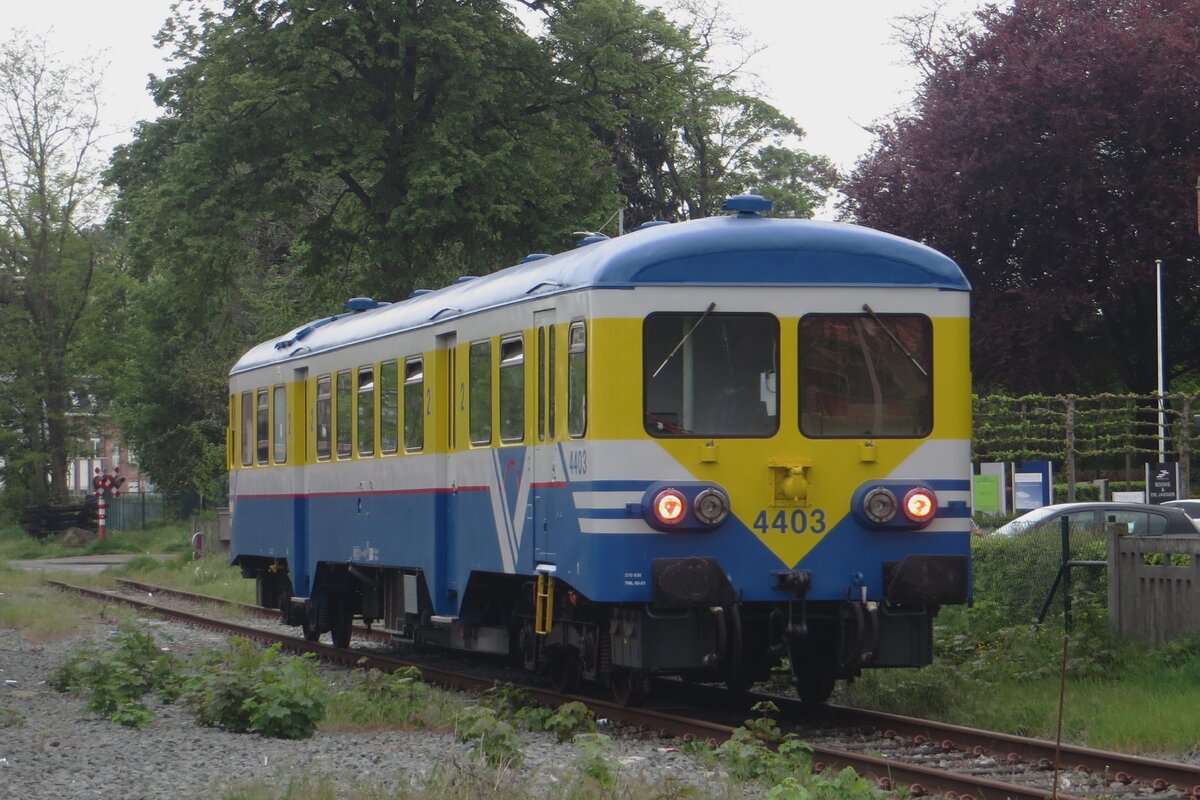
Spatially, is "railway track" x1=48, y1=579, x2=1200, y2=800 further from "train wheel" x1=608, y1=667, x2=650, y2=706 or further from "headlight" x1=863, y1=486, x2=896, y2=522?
"headlight" x1=863, y1=486, x2=896, y2=522

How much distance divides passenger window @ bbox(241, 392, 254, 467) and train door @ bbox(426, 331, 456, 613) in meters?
6.50

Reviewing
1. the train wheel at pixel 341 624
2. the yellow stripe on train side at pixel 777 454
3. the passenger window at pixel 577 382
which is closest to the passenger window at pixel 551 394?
the passenger window at pixel 577 382

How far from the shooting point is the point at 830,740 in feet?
36.4

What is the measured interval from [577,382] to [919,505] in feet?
7.38

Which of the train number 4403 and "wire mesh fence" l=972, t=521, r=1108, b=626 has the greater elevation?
the train number 4403

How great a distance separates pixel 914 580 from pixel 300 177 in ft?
59.8

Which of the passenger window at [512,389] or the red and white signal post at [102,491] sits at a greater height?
the passenger window at [512,389]

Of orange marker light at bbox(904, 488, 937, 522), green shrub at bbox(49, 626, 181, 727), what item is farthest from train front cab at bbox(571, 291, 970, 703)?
green shrub at bbox(49, 626, 181, 727)

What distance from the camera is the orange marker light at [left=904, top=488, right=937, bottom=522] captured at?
36.9 feet

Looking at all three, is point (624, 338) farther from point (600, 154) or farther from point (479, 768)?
point (600, 154)

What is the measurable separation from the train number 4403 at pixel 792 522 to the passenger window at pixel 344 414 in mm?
6190

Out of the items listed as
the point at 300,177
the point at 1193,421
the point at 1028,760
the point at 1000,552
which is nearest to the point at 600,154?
the point at 300,177

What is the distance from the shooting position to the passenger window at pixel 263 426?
764 inches

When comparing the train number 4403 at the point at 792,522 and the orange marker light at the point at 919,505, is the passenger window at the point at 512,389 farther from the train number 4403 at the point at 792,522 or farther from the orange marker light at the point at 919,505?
the orange marker light at the point at 919,505
